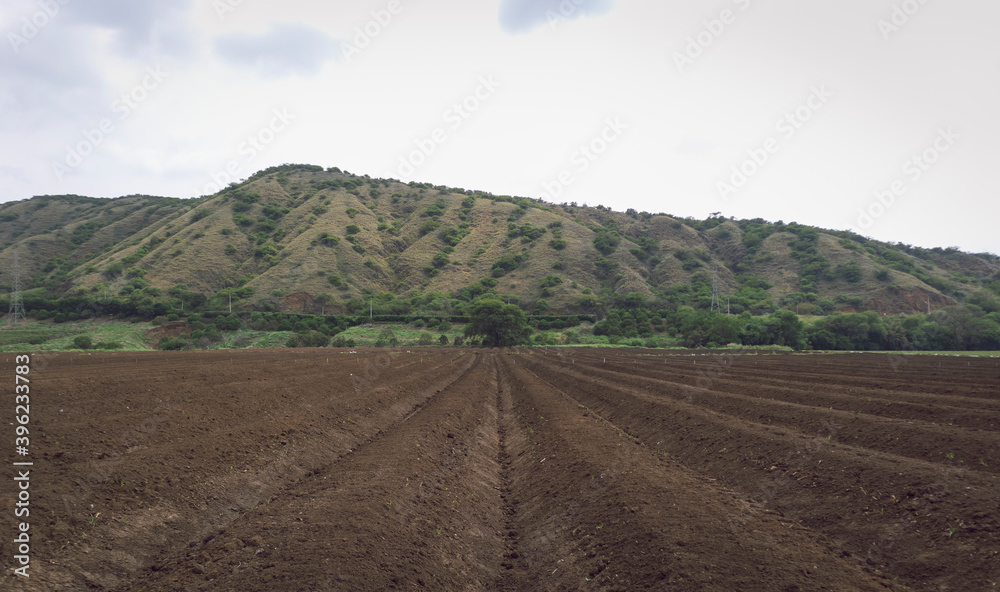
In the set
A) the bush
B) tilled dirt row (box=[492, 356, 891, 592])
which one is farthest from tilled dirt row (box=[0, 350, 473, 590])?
the bush

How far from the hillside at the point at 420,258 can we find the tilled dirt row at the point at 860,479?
78.8m

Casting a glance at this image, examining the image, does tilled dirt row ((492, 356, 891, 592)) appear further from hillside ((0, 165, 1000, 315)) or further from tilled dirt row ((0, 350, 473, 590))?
hillside ((0, 165, 1000, 315))

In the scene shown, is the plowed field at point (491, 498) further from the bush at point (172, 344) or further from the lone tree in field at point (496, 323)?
the lone tree in field at point (496, 323)

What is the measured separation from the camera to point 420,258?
365 feet

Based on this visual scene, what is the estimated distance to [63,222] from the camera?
12681 centimetres

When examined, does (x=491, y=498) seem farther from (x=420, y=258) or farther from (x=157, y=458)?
(x=420, y=258)

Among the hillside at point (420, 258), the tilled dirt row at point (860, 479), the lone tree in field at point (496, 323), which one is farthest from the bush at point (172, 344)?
the tilled dirt row at point (860, 479)

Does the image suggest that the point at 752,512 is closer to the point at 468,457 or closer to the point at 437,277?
the point at 468,457

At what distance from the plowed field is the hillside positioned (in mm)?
76831

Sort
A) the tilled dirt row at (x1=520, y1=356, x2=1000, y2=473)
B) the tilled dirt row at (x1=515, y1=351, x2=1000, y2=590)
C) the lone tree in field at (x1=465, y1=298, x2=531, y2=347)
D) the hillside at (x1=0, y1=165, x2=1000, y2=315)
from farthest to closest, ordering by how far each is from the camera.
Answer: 1. the hillside at (x1=0, y1=165, x2=1000, y2=315)
2. the lone tree in field at (x1=465, y1=298, x2=531, y2=347)
3. the tilled dirt row at (x1=520, y1=356, x2=1000, y2=473)
4. the tilled dirt row at (x1=515, y1=351, x2=1000, y2=590)

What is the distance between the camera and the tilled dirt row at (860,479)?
6.24 m

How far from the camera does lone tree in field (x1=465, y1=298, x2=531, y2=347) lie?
72000 millimetres

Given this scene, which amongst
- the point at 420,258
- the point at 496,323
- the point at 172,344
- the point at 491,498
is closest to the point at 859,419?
the point at 491,498

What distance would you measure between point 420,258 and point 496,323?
4402 cm
